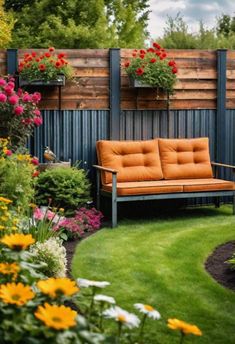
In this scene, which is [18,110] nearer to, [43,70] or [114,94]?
[43,70]

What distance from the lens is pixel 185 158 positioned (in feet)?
27.0

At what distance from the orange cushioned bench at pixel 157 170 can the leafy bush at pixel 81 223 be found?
0.25m

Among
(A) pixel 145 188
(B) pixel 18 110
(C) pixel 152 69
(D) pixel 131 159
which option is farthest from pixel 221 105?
(B) pixel 18 110

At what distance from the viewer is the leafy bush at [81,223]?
6.42m

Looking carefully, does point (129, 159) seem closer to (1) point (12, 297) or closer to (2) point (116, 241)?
(2) point (116, 241)

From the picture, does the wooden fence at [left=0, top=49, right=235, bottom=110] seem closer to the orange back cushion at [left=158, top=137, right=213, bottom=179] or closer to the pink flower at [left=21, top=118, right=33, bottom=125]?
the orange back cushion at [left=158, top=137, right=213, bottom=179]

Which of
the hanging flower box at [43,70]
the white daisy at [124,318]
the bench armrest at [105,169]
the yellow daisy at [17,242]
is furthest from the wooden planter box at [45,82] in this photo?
the white daisy at [124,318]

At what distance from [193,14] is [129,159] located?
839 centimetres

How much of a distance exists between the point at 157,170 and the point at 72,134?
1.21 meters

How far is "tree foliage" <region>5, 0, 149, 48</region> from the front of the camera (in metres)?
17.5

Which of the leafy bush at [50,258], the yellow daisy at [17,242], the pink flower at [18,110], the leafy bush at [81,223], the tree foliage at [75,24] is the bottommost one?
the leafy bush at [81,223]

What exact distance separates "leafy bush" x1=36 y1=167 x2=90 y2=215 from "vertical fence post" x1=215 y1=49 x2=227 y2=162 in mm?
2418

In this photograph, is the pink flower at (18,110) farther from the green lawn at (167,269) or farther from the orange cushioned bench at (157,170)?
the green lawn at (167,269)

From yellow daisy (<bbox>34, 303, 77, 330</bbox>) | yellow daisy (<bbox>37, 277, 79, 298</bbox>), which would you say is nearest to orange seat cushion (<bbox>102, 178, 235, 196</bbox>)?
yellow daisy (<bbox>37, 277, 79, 298</bbox>)
